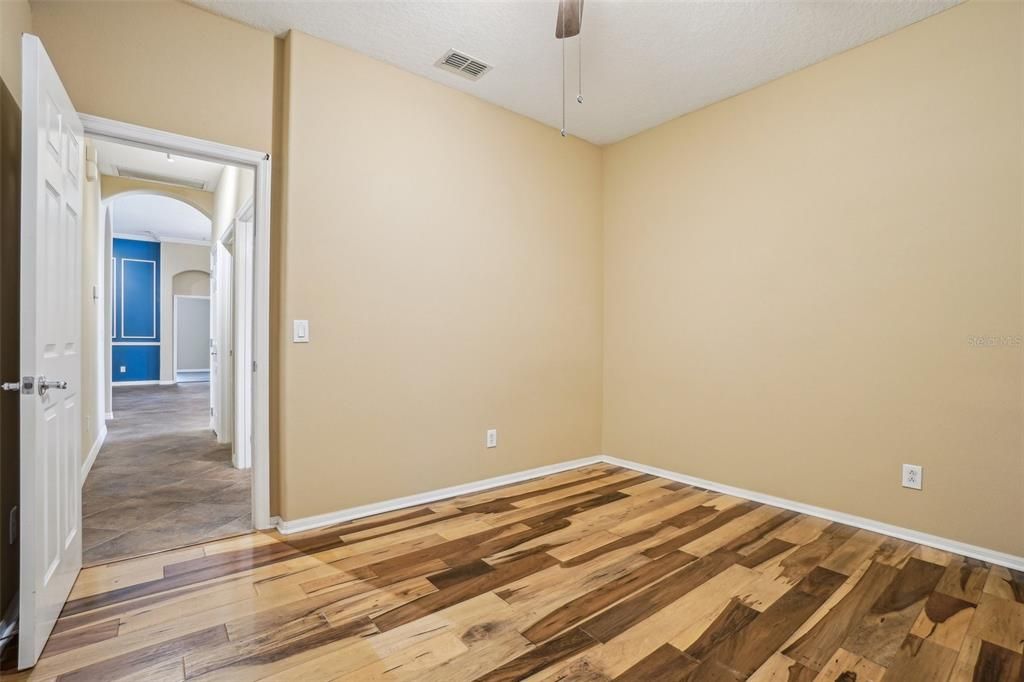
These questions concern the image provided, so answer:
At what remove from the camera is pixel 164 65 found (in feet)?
8.01

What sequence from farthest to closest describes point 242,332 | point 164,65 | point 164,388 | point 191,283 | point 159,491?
point 191,283 < point 164,388 < point 242,332 < point 159,491 < point 164,65

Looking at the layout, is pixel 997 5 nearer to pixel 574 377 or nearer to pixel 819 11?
pixel 819 11

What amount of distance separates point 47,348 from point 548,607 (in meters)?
2.03

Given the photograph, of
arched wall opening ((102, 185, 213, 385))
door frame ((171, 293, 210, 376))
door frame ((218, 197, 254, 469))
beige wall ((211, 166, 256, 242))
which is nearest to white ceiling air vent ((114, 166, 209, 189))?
beige wall ((211, 166, 256, 242))

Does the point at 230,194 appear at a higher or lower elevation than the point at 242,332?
higher

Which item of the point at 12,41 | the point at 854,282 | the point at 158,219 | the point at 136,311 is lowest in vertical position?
the point at 854,282

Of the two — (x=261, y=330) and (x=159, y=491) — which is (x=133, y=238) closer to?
(x=159, y=491)

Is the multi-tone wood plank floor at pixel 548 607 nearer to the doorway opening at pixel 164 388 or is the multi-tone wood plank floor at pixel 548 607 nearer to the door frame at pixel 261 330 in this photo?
the door frame at pixel 261 330

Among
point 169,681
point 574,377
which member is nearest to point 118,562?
point 169,681

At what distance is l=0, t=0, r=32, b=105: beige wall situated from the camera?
5.74ft

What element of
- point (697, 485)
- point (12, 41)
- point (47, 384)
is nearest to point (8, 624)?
point (47, 384)

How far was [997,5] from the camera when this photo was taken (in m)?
2.38

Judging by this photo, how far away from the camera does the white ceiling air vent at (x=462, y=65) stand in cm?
296

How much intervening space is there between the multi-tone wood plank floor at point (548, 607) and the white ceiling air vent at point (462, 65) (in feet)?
8.94
